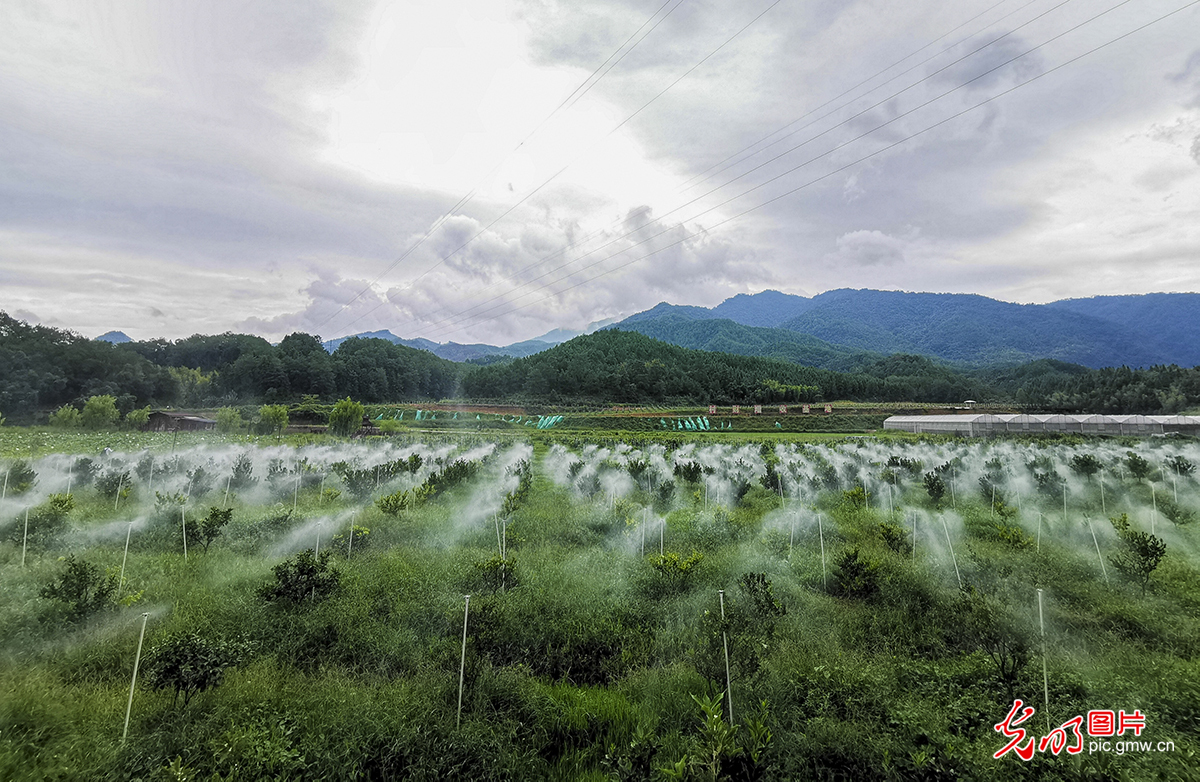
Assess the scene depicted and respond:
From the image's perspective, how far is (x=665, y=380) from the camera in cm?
8631

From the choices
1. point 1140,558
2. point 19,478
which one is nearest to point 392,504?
point 19,478

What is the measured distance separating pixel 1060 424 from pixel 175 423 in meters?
91.6

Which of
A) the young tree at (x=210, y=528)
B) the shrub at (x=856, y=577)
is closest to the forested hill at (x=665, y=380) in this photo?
the young tree at (x=210, y=528)

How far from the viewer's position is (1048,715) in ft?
22.0

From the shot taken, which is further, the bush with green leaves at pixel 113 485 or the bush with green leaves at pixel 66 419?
the bush with green leaves at pixel 66 419

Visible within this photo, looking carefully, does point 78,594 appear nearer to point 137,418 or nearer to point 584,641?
point 584,641

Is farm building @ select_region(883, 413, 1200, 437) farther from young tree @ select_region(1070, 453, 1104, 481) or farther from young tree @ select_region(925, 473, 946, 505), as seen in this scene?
young tree @ select_region(925, 473, 946, 505)

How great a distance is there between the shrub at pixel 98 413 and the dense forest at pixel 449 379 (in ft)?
25.2

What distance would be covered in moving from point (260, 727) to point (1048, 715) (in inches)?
434

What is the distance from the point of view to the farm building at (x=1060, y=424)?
44.6m

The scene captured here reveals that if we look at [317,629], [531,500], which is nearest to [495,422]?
[531,500]

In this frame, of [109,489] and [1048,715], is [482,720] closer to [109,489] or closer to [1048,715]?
[1048,715]

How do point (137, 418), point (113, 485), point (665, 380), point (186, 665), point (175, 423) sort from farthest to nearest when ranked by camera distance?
point (665, 380) → point (175, 423) → point (137, 418) → point (113, 485) → point (186, 665)

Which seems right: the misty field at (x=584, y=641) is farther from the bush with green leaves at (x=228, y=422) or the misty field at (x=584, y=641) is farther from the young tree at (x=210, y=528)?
the bush with green leaves at (x=228, y=422)
